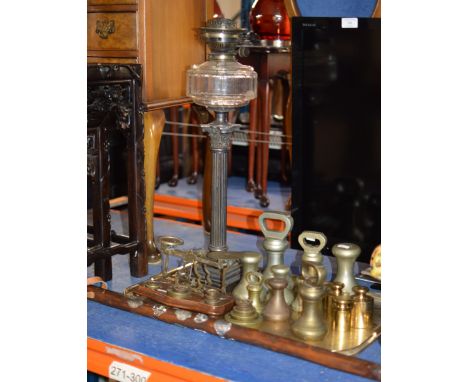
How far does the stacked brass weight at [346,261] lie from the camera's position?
1656 millimetres

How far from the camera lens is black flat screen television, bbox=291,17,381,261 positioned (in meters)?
2.02

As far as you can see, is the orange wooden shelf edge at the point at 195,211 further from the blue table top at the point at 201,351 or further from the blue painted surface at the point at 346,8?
the blue table top at the point at 201,351

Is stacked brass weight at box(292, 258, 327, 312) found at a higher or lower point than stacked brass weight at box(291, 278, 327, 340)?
higher

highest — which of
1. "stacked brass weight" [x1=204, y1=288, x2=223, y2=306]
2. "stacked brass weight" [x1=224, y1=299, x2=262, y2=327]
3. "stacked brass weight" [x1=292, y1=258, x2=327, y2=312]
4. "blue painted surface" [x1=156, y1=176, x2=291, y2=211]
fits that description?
"stacked brass weight" [x1=292, y1=258, x2=327, y2=312]

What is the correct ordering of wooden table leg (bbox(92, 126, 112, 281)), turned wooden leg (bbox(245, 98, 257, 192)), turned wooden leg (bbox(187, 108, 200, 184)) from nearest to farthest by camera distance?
wooden table leg (bbox(92, 126, 112, 281)) < turned wooden leg (bbox(245, 98, 257, 192)) < turned wooden leg (bbox(187, 108, 200, 184))

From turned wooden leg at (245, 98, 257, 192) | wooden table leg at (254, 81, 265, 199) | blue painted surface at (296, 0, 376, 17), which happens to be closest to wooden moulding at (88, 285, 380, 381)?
blue painted surface at (296, 0, 376, 17)

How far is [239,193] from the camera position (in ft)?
10.3

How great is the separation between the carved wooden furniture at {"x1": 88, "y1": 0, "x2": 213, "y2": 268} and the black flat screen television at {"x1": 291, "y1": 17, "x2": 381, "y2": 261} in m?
0.33

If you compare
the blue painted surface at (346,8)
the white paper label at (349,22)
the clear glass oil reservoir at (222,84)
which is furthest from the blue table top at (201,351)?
the blue painted surface at (346,8)

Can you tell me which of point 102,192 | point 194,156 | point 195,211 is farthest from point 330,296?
point 194,156

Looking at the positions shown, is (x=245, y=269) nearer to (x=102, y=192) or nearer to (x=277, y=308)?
(x=277, y=308)

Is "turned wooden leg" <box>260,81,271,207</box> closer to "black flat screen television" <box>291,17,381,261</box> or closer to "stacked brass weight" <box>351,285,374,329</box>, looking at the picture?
"black flat screen television" <box>291,17,381,261</box>
